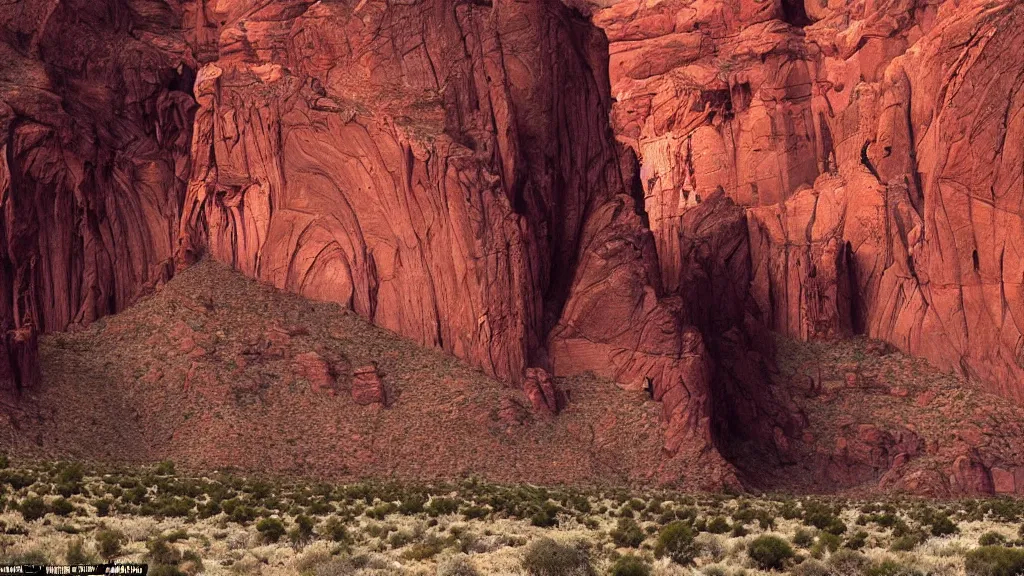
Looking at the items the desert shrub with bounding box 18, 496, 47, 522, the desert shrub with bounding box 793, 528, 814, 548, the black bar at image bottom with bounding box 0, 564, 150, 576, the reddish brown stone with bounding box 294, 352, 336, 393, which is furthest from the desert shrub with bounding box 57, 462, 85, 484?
the desert shrub with bounding box 793, 528, 814, 548

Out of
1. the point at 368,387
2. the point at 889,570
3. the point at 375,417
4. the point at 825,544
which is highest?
the point at 368,387

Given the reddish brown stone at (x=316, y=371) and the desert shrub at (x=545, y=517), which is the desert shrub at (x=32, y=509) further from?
the reddish brown stone at (x=316, y=371)

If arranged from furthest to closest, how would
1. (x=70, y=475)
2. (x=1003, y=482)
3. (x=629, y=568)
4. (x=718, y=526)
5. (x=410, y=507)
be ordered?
(x=1003, y=482)
(x=70, y=475)
(x=410, y=507)
(x=718, y=526)
(x=629, y=568)

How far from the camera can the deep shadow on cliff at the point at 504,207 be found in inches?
3002

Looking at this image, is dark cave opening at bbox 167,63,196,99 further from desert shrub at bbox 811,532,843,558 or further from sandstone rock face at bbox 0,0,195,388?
desert shrub at bbox 811,532,843,558

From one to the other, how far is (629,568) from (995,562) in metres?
8.20

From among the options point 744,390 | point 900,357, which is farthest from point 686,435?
point 900,357

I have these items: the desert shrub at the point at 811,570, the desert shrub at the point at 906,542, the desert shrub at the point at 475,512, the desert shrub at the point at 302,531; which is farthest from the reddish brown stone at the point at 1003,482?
the desert shrub at the point at 302,531

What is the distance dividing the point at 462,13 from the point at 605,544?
1728 inches

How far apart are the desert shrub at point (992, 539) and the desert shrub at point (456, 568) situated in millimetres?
14189

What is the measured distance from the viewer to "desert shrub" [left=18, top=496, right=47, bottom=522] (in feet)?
139

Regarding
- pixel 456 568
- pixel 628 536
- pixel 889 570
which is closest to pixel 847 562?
pixel 889 570

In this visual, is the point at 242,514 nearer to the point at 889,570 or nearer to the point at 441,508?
the point at 441,508

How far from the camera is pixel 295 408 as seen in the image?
72.4 meters
